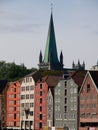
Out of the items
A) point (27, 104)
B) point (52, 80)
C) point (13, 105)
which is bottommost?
point (27, 104)

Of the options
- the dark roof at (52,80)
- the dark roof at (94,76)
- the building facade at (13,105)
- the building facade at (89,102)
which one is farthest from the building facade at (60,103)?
the building facade at (13,105)

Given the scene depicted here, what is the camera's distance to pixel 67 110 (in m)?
141

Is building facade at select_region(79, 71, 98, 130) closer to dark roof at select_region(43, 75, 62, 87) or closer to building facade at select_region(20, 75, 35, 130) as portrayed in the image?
dark roof at select_region(43, 75, 62, 87)

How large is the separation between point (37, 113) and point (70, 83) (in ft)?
50.3

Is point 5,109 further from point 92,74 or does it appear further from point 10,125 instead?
point 92,74

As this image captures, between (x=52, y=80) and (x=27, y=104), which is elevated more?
(x=52, y=80)

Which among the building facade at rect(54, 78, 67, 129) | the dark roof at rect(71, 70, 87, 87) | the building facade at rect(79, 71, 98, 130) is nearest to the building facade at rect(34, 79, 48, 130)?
the building facade at rect(54, 78, 67, 129)

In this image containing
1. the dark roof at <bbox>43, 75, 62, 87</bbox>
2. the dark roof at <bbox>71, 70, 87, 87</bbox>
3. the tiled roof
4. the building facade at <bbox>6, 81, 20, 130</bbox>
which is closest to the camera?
the dark roof at <bbox>71, 70, 87, 87</bbox>

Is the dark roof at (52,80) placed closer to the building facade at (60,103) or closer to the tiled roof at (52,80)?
the tiled roof at (52,80)

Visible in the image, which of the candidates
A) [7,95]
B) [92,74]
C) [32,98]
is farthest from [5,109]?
[92,74]

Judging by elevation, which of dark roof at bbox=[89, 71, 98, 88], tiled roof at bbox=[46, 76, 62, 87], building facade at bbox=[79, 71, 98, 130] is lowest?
building facade at bbox=[79, 71, 98, 130]

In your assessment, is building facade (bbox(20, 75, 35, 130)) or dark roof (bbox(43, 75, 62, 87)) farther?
building facade (bbox(20, 75, 35, 130))

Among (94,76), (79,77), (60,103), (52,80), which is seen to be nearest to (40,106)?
(52,80)

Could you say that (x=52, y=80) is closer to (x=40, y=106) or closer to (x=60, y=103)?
(x=40, y=106)
